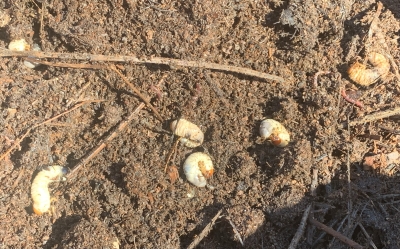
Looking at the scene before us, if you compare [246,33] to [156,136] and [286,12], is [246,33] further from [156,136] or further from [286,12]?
[156,136]

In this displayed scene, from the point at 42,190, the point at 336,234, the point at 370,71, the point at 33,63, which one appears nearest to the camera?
the point at 336,234

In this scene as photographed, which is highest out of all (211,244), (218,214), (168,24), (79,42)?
(168,24)

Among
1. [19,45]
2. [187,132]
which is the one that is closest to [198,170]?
[187,132]

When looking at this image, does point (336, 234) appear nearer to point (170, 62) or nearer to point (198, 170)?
point (198, 170)

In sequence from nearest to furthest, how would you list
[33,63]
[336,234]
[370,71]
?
[336,234], [370,71], [33,63]

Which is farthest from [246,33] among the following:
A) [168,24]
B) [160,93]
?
[160,93]

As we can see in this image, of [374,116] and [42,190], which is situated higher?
[374,116]

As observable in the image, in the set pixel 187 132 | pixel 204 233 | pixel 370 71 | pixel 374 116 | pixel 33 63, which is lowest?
pixel 204 233

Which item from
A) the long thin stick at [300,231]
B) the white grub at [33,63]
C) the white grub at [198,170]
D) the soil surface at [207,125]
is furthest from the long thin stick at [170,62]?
the long thin stick at [300,231]

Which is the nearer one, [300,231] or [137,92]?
[300,231]
